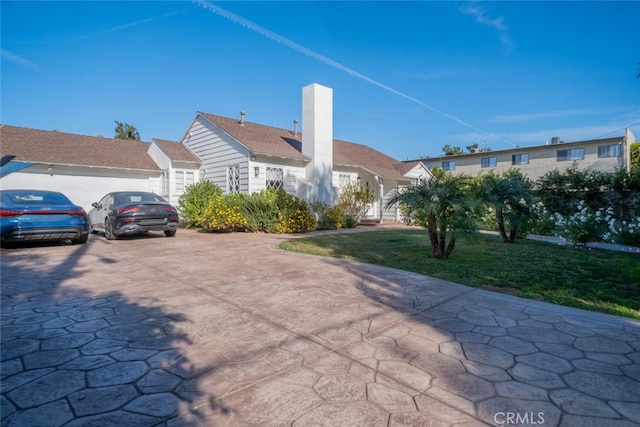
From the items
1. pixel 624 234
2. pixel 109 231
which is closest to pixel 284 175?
pixel 109 231

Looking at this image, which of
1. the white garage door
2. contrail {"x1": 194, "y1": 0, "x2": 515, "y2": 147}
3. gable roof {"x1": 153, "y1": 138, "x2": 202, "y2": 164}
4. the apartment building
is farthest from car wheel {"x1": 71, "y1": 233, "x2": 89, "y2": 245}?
the apartment building

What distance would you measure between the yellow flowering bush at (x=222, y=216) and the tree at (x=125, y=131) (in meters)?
29.6

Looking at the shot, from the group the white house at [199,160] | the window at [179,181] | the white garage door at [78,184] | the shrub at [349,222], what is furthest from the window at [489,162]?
the white garage door at [78,184]

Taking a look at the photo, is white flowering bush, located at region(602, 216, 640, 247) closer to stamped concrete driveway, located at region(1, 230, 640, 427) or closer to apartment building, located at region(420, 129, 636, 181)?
stamped concrete driveway, located at region(1, 230, 640, 427)

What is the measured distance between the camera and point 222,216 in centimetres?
1191

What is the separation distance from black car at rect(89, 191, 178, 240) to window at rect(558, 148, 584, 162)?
38613mm

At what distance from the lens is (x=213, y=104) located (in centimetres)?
1927

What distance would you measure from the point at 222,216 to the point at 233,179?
364 cm

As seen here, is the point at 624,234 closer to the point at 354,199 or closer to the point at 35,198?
the point at 354,199

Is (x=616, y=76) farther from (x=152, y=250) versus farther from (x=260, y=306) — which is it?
(x=152, y=250)

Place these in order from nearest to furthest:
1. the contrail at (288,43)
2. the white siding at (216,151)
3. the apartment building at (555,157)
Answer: the contrail at (288,43) < the white siding at (216,151) < the apartment building at (555,157)

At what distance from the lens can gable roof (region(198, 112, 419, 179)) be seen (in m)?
15.0

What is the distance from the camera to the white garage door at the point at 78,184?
1335cm

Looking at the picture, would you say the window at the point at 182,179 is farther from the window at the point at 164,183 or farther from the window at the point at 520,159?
the window at the point at 520,159
